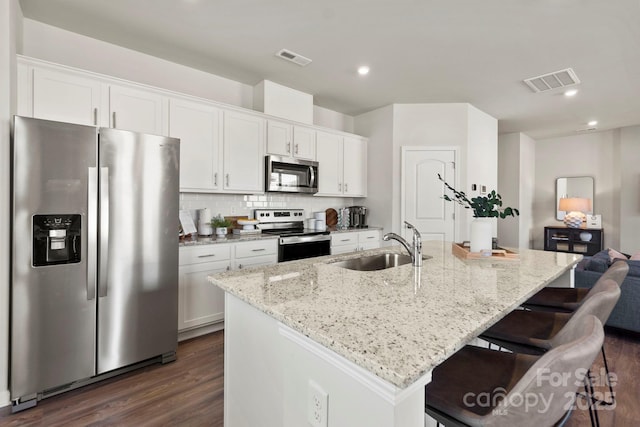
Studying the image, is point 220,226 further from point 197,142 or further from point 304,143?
point 304,143

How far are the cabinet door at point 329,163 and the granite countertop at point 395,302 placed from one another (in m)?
2.44

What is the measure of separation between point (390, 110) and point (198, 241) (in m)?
3.17

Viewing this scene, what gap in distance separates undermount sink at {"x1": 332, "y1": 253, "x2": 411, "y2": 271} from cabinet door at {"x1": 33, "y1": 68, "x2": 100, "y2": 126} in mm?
2333

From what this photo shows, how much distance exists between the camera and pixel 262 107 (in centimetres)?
368

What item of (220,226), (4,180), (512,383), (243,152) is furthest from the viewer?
(243,152)

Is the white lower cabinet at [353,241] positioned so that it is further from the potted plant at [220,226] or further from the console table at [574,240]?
the console table at [574,240]

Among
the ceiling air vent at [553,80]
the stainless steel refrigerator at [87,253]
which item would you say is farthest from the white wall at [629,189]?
the stainless steel refrigerator at [87,253]

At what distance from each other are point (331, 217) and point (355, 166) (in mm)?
839

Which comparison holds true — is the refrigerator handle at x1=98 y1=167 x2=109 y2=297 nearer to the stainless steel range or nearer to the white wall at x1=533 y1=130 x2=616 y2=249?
the stainless steel range

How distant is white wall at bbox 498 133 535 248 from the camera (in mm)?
6203

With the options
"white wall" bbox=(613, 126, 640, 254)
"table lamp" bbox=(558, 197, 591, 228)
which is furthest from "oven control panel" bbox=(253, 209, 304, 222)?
"white wall" bbox=(613, 126, 640, 254)

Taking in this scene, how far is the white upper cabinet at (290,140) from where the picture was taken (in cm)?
368

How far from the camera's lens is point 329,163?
14.2 ft

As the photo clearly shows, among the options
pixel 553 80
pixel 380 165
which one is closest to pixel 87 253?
pixel 380 165
